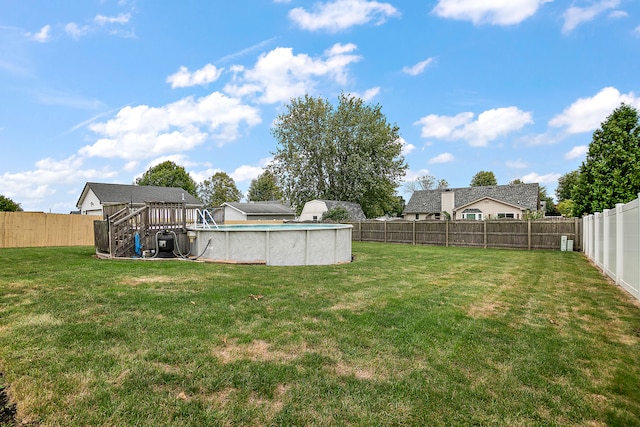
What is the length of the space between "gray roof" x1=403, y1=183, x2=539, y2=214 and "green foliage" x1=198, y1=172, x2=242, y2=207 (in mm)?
38310

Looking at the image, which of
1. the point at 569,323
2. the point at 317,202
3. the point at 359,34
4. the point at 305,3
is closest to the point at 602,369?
the point at 569,323

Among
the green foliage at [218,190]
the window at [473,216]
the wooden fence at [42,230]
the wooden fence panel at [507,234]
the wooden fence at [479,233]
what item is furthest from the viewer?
the green foliage at [218,190]

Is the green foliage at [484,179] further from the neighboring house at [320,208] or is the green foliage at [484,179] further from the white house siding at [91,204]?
the white house siding at [91,204]

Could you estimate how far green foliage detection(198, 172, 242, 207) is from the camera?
64125 mm

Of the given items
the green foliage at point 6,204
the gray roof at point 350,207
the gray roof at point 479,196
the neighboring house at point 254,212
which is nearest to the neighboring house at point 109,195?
the green foliage at point 6,204

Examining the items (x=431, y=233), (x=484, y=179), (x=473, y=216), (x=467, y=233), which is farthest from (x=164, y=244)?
(x=484, y=179)

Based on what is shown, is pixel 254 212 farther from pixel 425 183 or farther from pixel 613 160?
pixel 425 183

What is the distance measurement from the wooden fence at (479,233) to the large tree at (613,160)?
10.8 ft

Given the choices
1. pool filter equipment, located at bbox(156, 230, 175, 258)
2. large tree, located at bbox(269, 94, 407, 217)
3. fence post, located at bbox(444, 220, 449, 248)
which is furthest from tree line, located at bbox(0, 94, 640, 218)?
pool filter equipment, located at bbox(156, 230, 175, 258)

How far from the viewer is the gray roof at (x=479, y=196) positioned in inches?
1186

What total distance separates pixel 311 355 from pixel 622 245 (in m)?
7.01

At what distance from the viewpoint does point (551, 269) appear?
31.8 feet

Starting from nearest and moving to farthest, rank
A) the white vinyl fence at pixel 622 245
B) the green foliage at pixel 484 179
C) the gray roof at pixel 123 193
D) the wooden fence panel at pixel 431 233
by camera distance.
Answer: the white vinyl fence at pixel 622 245, the wooden fence panel at pixel 431 233, the gray roof at pixel 123 193, the green foliage at pixel 484 179

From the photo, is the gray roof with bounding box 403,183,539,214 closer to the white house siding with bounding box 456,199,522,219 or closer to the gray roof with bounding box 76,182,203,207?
the white house siding with bounding box 456,199,522,219
